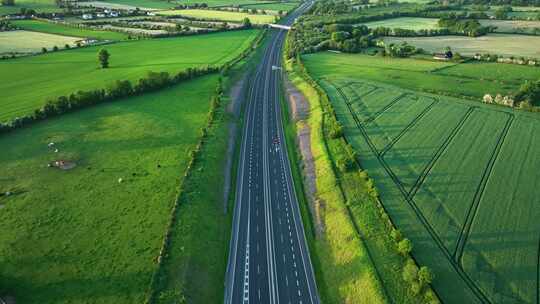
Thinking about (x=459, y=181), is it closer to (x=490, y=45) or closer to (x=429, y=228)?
(x=429, y=228)

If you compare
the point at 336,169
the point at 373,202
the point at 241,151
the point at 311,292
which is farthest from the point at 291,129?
the point at 311,292

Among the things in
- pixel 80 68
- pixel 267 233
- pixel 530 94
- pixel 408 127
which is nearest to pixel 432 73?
pixel 530 94

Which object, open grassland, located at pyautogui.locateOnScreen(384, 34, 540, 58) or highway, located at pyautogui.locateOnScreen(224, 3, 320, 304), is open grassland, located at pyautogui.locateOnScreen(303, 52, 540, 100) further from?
highway, located at pyautogui.locateOnScreen(224, 3, 320, 304)

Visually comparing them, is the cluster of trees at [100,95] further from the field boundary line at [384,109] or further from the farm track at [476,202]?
the farm track at [476,202]

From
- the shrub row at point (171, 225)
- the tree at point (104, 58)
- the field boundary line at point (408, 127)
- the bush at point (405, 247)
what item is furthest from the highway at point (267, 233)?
the tree at point (104, 58)

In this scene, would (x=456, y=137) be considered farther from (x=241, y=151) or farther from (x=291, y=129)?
(x=241, y=151)
